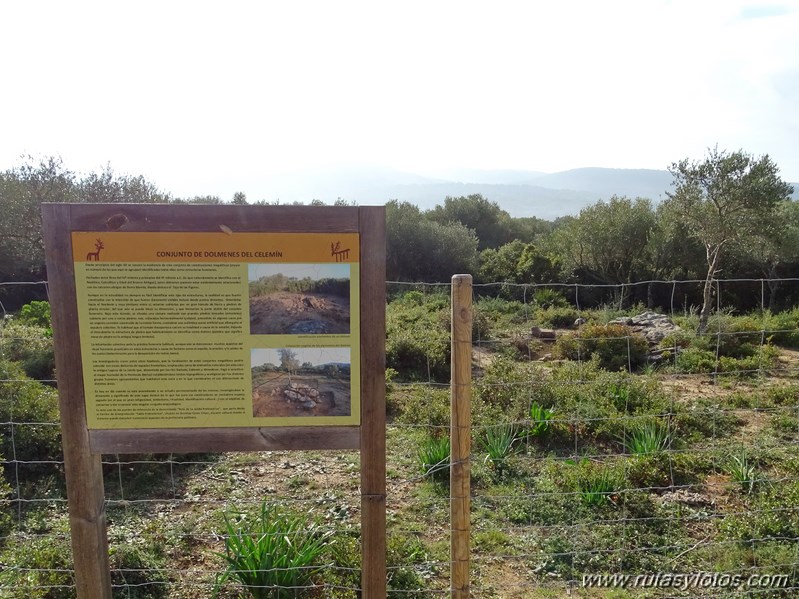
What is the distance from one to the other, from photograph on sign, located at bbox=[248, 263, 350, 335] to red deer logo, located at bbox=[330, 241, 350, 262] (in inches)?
1.1

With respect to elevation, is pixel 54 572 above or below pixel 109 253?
below

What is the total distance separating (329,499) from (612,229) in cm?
1944

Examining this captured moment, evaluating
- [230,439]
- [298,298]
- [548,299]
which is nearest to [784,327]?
[548,299]

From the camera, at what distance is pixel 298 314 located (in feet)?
7.30

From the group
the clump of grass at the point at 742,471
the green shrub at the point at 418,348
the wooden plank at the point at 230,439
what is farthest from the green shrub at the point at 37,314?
the clump of grass at the point at 742,471

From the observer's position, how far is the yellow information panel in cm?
220

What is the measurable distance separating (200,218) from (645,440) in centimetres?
459

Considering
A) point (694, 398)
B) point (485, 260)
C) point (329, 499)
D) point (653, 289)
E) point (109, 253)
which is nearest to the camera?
point (109, 253)

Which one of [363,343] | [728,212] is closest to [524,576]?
[363,343]

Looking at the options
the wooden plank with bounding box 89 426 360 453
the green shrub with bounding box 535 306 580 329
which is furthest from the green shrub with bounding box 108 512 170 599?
the green shrub with bounding box 535 306 580 329

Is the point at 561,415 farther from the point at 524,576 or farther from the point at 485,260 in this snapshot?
the point at 485,260

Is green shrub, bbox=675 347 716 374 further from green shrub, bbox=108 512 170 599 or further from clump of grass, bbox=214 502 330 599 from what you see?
green shrub, bbox=108 512 170 599

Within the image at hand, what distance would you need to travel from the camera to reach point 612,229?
2145cm

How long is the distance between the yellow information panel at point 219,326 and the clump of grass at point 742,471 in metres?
3.94
